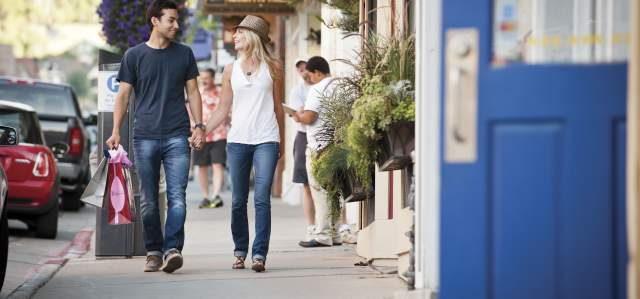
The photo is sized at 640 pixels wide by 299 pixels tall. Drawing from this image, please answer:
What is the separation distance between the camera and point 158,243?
30.2 feet

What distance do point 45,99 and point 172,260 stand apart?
397 inches

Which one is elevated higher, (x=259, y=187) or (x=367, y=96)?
(x=367, y=96)

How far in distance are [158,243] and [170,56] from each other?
1.28 m

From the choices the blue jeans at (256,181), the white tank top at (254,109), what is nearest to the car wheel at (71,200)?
the blue jeans at (256,181)

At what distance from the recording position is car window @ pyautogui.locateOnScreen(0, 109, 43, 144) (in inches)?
544

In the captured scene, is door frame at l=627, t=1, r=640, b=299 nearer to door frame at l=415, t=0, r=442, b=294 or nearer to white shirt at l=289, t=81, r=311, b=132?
door frame at l=415, t=0, r=442, b=294

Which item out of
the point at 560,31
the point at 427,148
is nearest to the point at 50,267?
the point at 427,148

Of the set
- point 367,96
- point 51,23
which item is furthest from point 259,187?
point 51,23

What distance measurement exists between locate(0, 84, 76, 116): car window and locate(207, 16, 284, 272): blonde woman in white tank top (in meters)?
9.55

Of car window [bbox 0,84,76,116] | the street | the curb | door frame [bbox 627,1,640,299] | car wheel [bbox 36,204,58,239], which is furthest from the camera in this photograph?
car window [bbox 0,84,76,116]

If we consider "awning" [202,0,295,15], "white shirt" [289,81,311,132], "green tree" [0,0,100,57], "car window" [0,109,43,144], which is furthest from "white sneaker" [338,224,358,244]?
"green tree" [0,0,100,57]

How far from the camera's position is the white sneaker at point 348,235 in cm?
1160

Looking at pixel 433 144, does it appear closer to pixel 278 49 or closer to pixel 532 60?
pixel 532 60

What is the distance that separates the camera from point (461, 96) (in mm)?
4754
